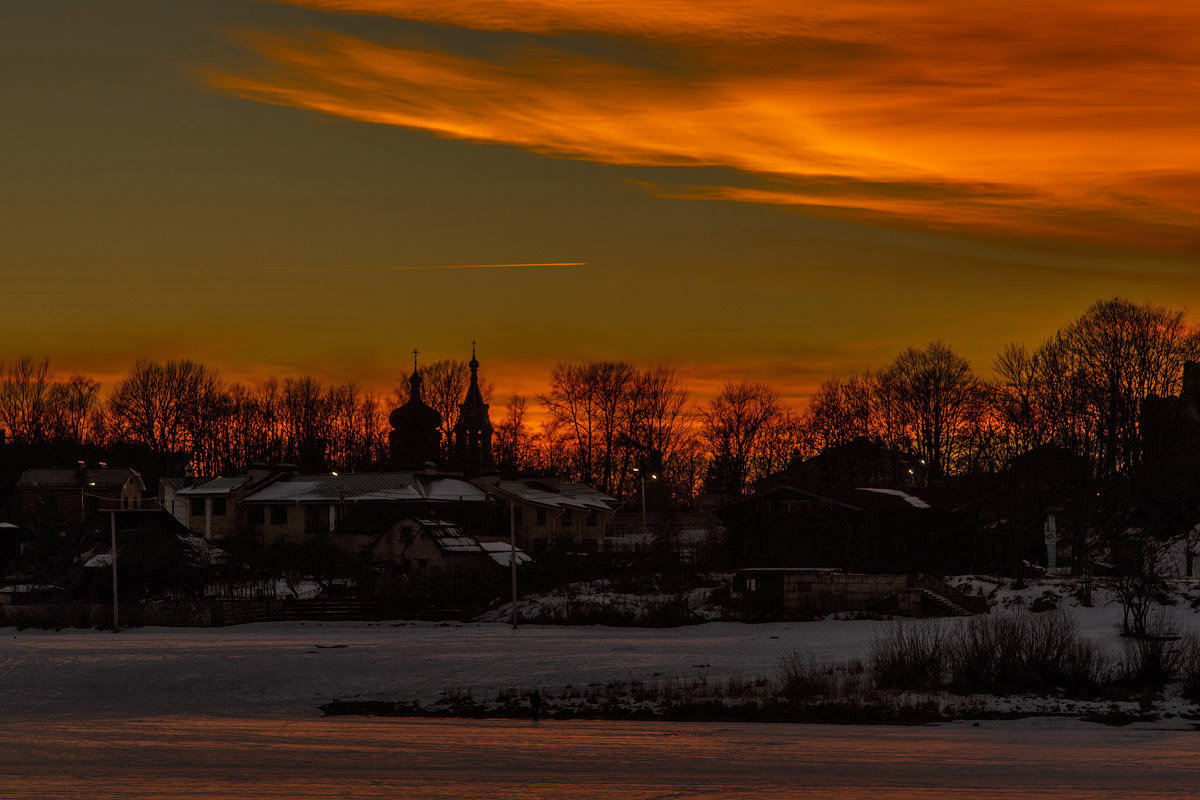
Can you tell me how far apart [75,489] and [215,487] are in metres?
23.5

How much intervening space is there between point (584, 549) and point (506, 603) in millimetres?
27655

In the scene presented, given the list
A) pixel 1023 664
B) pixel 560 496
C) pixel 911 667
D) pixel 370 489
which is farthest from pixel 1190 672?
pixel 560 496

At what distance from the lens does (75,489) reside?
127625mm

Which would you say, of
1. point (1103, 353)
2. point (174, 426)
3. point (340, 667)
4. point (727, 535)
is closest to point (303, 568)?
point (727, 535)

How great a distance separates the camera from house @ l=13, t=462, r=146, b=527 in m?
125

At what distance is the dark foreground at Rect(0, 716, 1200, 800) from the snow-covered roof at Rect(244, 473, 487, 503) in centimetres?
6542

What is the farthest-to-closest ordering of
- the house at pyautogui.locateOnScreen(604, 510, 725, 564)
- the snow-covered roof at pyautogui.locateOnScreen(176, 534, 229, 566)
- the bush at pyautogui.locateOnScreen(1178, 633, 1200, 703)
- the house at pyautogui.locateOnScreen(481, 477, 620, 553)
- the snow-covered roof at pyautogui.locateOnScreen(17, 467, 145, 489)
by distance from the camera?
the snow-covered roof at pyautogui.locateOnScreen(17, 467, 145, 489) < the house at pyautogui.locateOnScreen(481, 477, 620, 553) < the house at pyautogui.locateOnScreen(604, 510, 725, 564) < the snow-covered roof at pyautogui.locateOnScreen(176, 534, 229, 566) < the bush at pyautogui.locateOnScreen(1178, 633, 1200, 703)

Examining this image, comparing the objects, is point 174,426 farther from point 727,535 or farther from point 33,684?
point 33,684

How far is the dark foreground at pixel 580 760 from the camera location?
2467cm

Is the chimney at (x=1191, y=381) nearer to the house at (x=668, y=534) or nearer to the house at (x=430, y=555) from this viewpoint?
the house at (x=668, y=534)

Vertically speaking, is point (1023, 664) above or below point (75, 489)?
below

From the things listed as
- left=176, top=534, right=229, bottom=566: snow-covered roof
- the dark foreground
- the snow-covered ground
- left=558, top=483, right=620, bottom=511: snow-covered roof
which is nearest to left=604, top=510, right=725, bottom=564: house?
left=558, top=483, right=620, bottom=511: snow-covered roof

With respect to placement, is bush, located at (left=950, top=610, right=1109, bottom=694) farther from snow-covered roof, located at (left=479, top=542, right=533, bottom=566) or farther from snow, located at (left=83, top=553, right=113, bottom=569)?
snow, located at (left=83, top=553, right=113, bottom=569)

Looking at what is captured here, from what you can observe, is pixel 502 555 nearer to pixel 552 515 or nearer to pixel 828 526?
pixel 828 526
